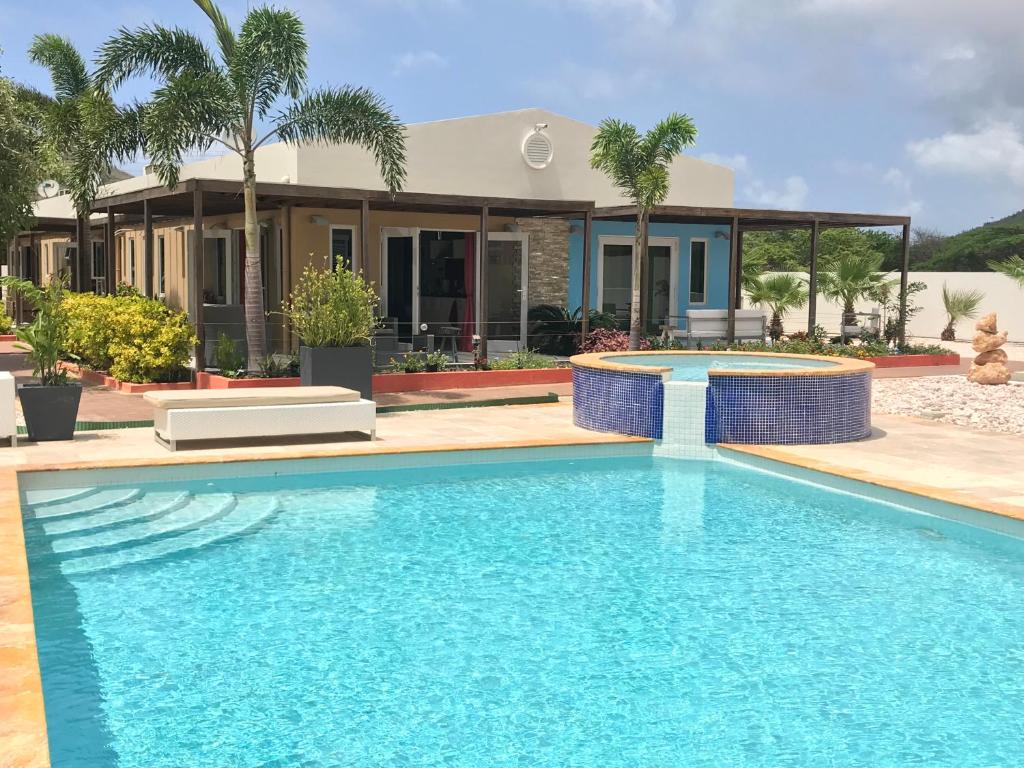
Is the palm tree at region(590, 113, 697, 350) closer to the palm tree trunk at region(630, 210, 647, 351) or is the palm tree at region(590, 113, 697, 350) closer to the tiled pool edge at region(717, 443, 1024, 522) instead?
the palm tree trunk at region(630, 210, 647, 351)

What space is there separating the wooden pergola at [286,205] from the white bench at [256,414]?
12.7 ft

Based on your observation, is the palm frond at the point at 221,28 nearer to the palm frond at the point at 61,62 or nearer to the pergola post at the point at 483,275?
the pergola post at the point at 483,275

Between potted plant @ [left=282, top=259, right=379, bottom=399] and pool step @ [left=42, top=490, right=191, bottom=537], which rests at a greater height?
potted plant @ [left=282, top=259, right=379, bottom=399]

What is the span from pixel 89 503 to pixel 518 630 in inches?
168

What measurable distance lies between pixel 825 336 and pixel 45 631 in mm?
19489

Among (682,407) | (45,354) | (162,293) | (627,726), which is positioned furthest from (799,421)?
(162,293)

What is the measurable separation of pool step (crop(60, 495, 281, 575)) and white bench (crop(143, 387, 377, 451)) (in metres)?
1.67

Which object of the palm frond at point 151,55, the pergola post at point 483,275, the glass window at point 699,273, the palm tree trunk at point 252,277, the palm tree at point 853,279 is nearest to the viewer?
the palm frond at point 151,55

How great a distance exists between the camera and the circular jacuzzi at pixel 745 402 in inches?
440

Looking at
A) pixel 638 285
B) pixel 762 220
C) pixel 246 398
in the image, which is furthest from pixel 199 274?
pixel 762 220

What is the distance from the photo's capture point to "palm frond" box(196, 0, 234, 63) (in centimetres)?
1396

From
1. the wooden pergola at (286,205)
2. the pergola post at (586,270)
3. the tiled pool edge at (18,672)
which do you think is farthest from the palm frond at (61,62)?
the tiled pool edge at (18,672)

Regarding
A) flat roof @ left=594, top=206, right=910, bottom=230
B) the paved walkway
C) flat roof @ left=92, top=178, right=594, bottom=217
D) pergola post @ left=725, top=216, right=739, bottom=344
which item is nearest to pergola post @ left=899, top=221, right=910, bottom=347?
flat roof @ left=594, top=206, right=910, bottom=230

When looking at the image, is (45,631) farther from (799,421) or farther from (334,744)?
(799,421)
